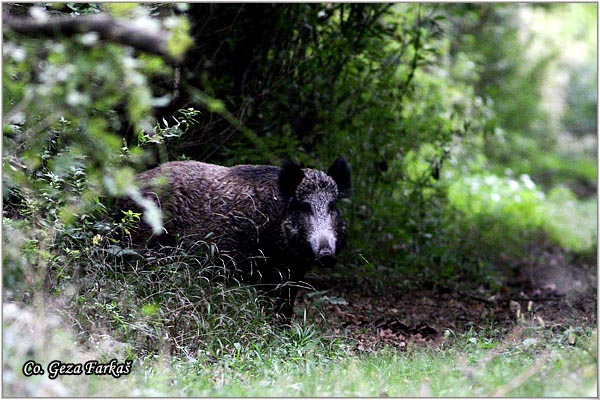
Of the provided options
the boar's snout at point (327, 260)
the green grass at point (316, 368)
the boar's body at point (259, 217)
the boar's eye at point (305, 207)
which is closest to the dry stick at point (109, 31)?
the green grass at point (316, 368)

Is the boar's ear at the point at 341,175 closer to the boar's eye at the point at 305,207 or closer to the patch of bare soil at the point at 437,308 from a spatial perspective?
the boar's eye at the point at 305,207

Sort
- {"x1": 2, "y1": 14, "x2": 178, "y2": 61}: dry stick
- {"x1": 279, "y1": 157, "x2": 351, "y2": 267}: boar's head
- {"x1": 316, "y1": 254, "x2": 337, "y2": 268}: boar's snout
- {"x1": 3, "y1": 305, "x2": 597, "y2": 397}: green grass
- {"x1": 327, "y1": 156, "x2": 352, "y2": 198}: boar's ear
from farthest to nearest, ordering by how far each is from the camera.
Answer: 1. {"x1": 327, "y1": 156, "x2": 352, "y2": 198}: boar's ear
2. {"x1": 279, "y1": 157, "x2": 351, "y2": 267}: boar's head
3. {"x1": 316, "y1": 254, "x2": 337, "y2": 268}: boar's snout
4. {"x1": 3, "y1": 305, "x2": 597, "y2": 397}: green grass
5. {"x1": 2, "y1": 14, "x2": 178, "y2": 61}: dry stick

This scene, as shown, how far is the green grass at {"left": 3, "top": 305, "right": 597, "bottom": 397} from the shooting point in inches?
171

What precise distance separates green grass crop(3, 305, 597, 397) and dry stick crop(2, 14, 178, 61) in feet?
4.99

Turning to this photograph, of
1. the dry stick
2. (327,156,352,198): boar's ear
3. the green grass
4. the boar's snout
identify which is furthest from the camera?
(327,156,352,198): boar's ear

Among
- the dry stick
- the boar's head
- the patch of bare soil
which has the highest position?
the dry stick

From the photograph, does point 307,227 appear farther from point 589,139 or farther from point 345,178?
point 589,139

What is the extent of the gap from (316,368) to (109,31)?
106 inches

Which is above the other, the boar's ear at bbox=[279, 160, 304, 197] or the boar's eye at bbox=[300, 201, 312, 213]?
the boar's ear at bbox=[279, 160, 304, 197]

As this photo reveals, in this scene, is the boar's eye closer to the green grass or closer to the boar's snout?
the boar's snout

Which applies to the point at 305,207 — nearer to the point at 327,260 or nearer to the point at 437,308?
the point at 327,260

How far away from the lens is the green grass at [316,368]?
14.3 feet

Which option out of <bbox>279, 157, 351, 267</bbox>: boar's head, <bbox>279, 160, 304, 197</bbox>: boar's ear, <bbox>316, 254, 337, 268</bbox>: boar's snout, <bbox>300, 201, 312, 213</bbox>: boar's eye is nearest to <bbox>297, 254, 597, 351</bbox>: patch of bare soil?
<bbox>316, 254, 337, 268</bbox>: boar's snout

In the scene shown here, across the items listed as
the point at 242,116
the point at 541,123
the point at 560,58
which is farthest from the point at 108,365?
the point at 560,58
